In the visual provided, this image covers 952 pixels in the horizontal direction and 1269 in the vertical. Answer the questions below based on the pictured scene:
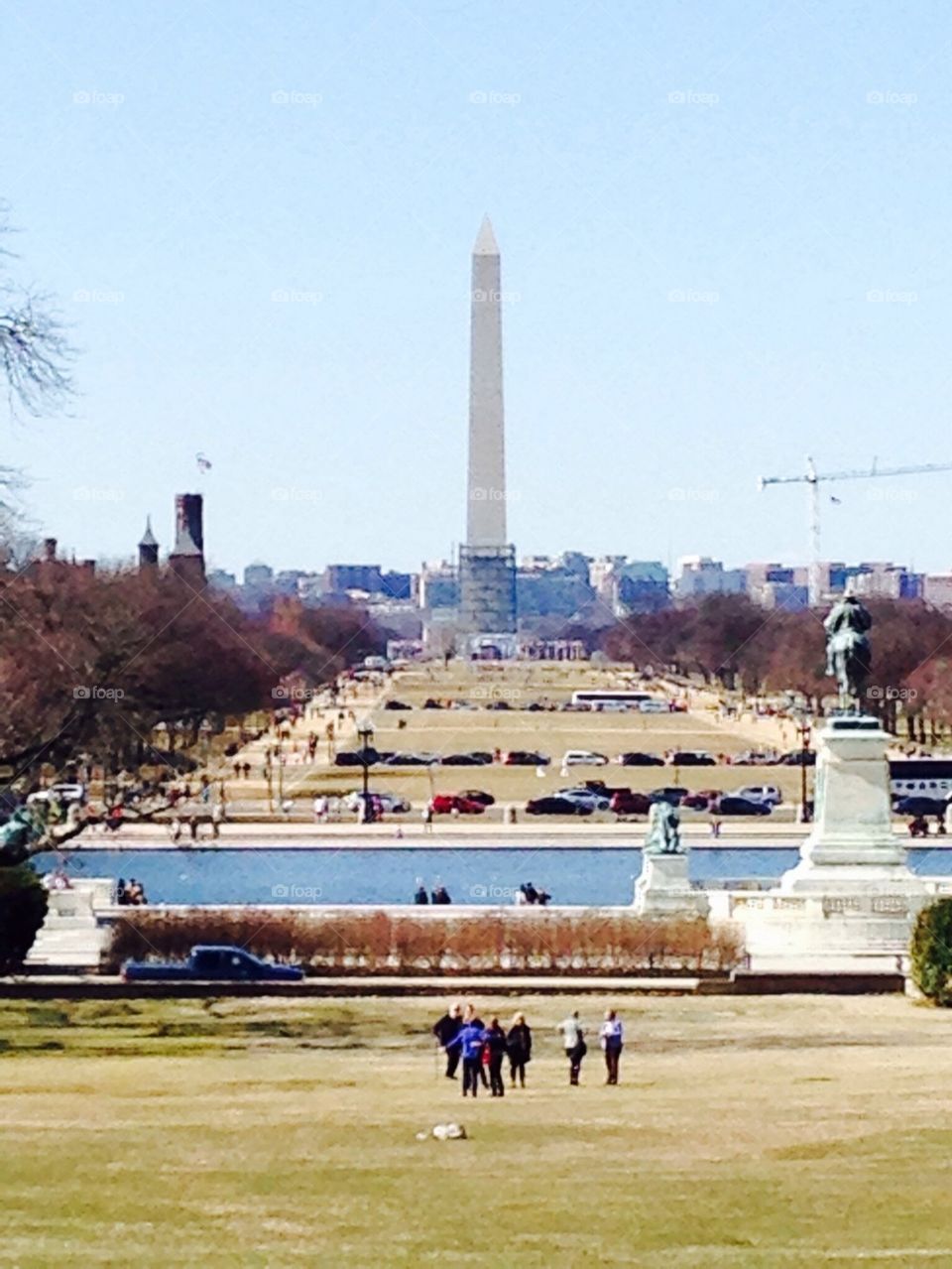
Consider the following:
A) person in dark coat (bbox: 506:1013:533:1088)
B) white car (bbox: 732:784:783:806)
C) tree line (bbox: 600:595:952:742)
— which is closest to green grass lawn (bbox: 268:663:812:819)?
white car (bbox: 732:784:783:806)

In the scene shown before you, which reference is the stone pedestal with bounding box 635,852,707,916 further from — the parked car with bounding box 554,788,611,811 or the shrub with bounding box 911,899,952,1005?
the parked car with bounding box 554,788,611,811

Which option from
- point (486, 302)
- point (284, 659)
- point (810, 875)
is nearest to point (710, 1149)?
point (810, 875)

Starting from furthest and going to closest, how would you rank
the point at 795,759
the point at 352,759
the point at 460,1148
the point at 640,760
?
the point at 352,759 → the point at 640,760 → the point at 795,759 → the point at 460,1148

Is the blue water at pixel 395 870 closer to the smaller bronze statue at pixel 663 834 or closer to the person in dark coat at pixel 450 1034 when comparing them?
the smaller bronze statue at pixel 663 834

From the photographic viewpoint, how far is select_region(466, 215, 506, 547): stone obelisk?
15400 centimetres

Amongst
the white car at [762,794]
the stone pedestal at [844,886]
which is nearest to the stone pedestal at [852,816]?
the stone pedestal at [844,886]

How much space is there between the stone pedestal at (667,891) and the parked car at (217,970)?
317 inches

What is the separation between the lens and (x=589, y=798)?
78.6m

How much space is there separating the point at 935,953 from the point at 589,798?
141 feet

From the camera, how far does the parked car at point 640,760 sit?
315 ft

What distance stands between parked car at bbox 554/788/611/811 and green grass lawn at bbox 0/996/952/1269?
43798mm

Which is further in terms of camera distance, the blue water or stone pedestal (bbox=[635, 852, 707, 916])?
the blue water

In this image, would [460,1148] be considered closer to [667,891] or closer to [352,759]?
[667,891]

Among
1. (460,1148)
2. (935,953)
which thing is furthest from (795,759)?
(460,1148)
